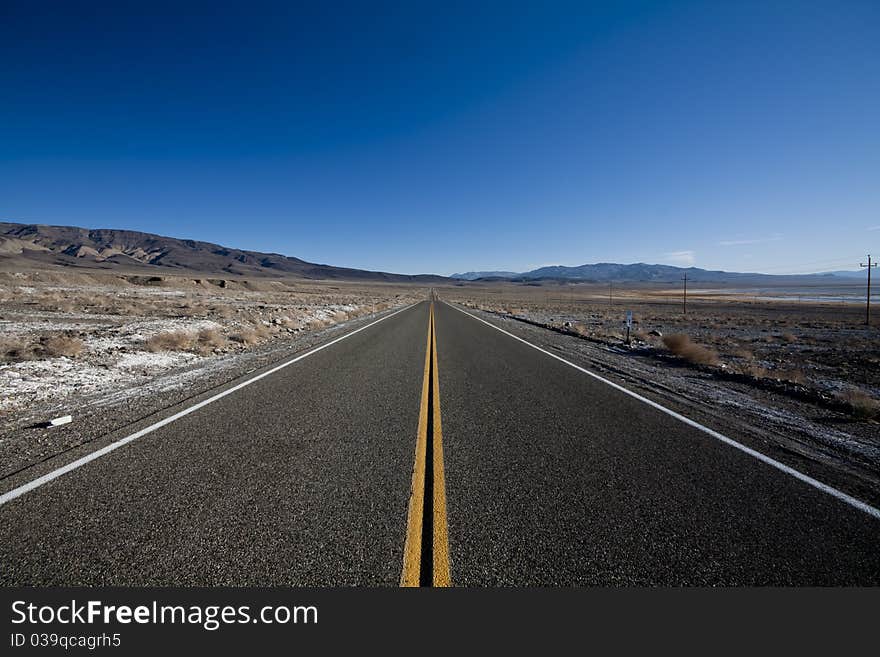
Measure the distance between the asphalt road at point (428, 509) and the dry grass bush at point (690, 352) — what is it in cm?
716

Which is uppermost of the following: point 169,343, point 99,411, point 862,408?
point 169,343

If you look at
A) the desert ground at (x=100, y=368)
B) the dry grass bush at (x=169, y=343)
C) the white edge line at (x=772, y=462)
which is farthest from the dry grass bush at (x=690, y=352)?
the dry grass bush at (x=169, y=343)

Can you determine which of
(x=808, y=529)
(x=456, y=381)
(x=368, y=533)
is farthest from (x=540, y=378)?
(x=368, y=533)

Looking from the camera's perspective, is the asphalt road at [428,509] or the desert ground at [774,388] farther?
the desert ground at [774,388]

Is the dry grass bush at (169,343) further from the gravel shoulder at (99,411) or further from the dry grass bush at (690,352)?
the dry grass bush at (690,352)

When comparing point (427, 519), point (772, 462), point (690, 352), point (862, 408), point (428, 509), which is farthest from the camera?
point (690, 352)

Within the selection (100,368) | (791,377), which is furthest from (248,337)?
(791,377)

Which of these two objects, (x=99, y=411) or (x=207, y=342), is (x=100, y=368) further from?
(x=99, y=411)

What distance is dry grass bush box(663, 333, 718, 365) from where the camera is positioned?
11.2 metres

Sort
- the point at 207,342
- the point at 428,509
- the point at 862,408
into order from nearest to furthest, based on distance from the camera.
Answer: the point at 428,509 → the point at 862,408 → the point at 207,342

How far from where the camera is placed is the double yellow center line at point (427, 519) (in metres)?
2.43

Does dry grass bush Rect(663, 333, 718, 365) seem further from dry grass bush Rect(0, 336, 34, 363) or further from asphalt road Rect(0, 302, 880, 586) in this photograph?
dry grass bush Rect(0, 336, 34, 363)

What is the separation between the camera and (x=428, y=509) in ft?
10.5

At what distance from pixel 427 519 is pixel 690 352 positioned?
11714mm
